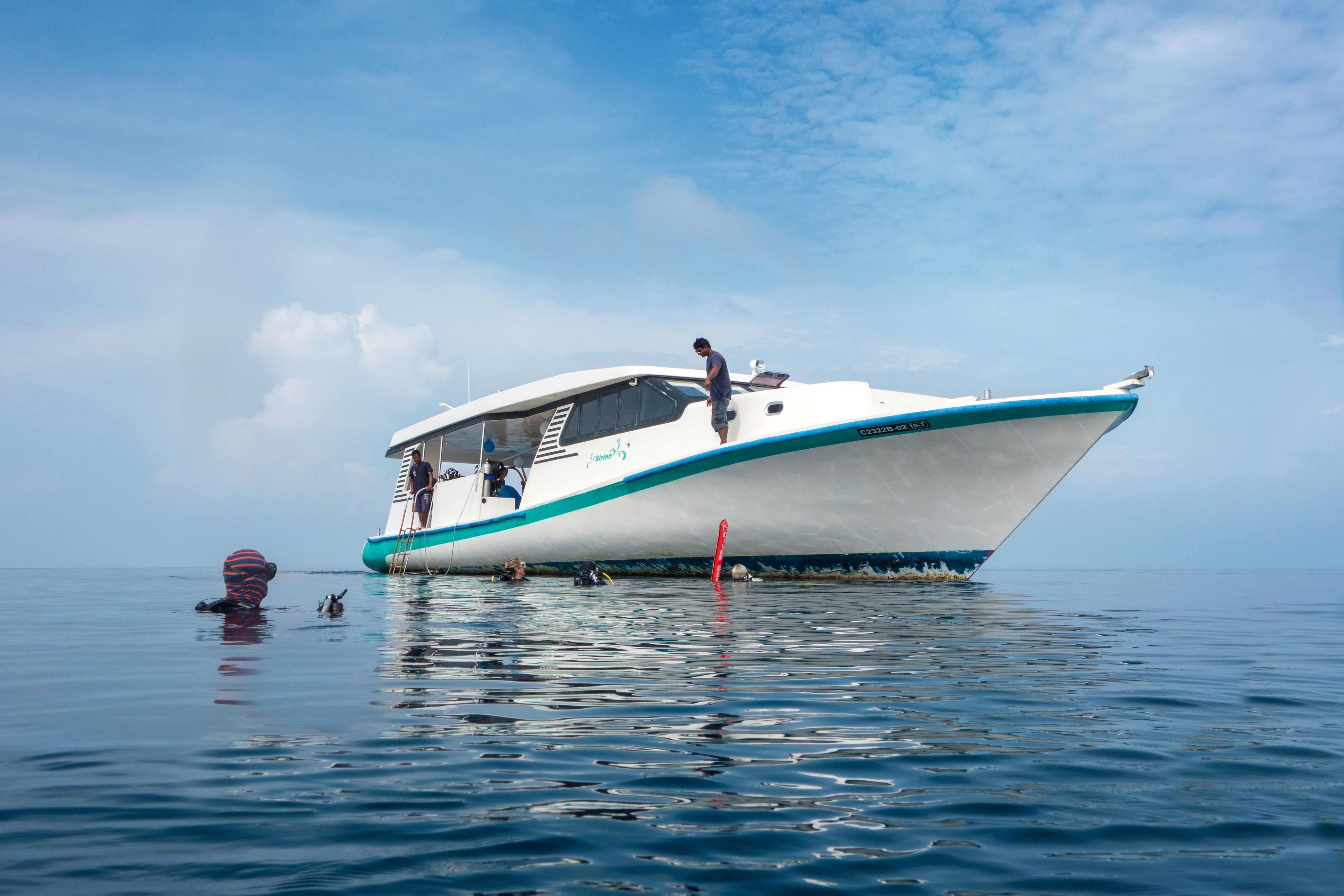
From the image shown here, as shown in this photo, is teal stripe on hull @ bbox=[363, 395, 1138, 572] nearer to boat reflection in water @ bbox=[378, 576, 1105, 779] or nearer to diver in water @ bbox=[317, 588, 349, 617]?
boat reflection in water @ bbox=[378, 576, 1105, 779]

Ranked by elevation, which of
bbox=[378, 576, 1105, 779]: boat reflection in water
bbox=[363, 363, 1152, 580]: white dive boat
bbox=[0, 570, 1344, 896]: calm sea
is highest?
bbox=[363, 363, 1152, 580]: white dive boat

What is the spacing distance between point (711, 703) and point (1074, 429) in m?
9.76

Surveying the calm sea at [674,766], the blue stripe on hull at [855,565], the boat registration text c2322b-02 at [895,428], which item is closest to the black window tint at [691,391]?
the blue stripe on hull at [855,565]

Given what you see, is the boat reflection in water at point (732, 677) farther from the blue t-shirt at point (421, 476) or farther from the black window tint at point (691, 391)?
the blue t-shirt at point (421, 476)

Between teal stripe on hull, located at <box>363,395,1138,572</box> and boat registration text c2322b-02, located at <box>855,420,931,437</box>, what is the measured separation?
0.02 meters

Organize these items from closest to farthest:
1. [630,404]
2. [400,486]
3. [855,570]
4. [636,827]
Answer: [636,827], [855,570], [630,404], [400,486]

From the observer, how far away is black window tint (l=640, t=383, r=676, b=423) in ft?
49.9

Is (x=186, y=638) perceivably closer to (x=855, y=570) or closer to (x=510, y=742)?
(x=510, y=742)

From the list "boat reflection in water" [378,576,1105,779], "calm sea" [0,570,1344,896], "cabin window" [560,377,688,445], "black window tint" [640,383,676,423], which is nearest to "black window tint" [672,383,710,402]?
"cabin window" [560,377,688,445]

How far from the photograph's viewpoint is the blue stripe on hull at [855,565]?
13.4 m

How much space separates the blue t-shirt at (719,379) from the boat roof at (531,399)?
146cm

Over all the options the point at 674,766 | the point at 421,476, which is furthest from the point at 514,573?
the point at 674,766

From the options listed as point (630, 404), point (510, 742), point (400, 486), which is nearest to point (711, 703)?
point (510, 742)

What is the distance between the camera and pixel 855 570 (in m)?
13.8
